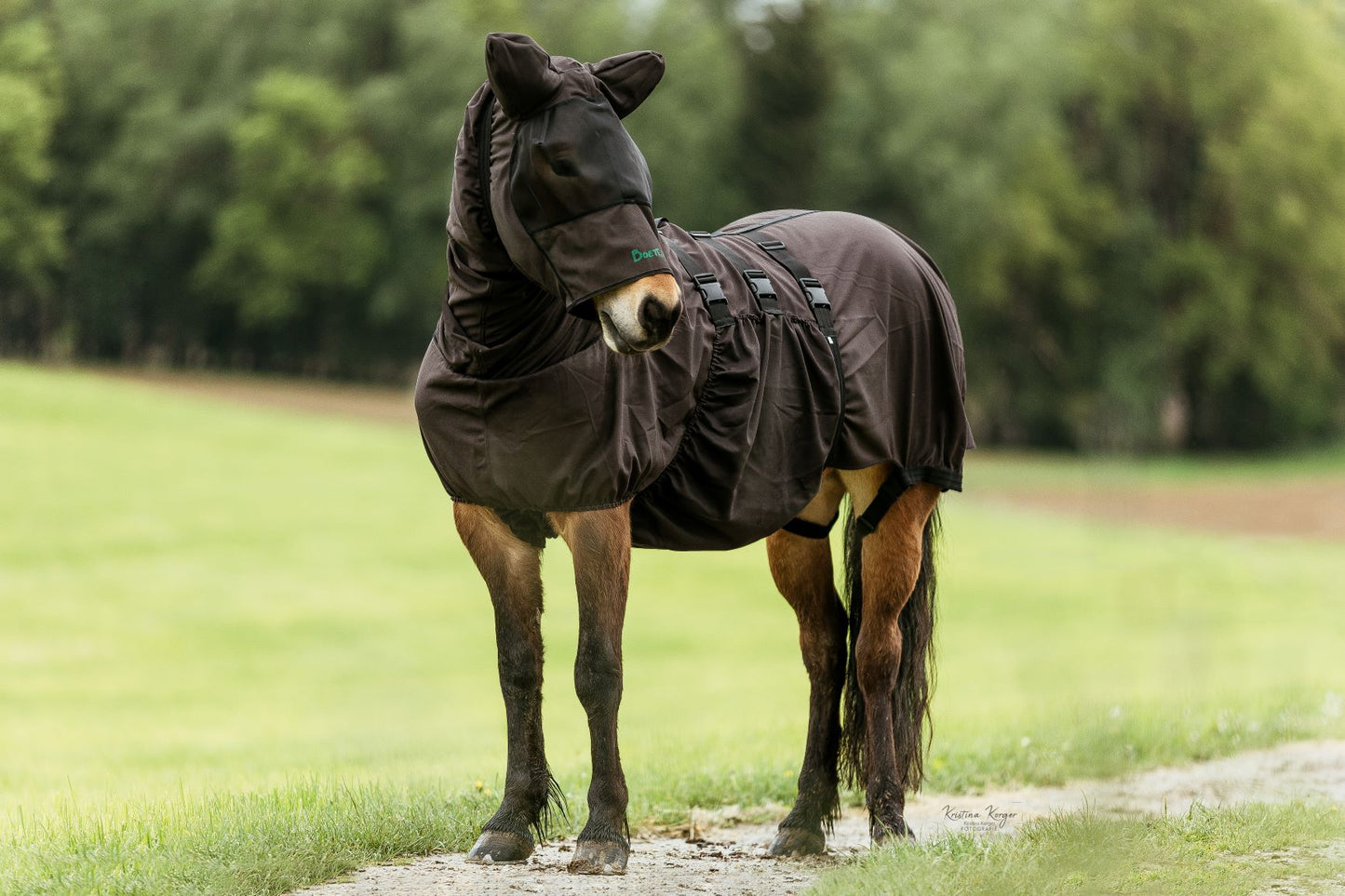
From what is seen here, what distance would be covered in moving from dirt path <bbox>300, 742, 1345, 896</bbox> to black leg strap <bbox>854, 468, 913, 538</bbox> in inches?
46.9

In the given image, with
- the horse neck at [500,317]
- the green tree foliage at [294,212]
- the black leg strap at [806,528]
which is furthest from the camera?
the green tree foliage at [294,212]

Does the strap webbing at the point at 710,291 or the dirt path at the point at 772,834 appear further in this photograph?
the strap webbing at the point at 710,291

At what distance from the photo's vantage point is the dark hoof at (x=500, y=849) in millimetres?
4492

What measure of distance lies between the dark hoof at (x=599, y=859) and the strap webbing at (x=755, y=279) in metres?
1.85

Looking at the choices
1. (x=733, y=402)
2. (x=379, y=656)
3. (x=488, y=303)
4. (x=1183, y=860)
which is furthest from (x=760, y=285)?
(x=379, y=656)

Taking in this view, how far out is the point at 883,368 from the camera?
16.6ft

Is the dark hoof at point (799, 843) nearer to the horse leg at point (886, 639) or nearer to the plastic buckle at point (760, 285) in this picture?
the horse leg at point (886, 639)

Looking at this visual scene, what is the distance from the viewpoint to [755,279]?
4766 mm

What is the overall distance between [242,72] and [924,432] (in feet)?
163

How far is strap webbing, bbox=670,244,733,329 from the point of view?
4465 mm

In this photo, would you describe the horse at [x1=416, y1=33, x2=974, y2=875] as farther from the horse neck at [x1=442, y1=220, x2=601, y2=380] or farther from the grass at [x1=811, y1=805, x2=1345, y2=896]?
the grass at [x1=811, y1=805, x2=1345, y2=896]

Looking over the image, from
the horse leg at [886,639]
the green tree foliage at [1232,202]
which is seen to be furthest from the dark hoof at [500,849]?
the green tree foliage at [1232,202]

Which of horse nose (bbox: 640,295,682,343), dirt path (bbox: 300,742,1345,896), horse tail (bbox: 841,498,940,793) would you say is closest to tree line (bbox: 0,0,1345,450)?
dirt path (bbox: 300,742,1345,896)
